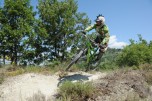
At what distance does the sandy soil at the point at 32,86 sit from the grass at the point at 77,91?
1.61 feet

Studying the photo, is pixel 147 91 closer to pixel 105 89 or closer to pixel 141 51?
pixel 105 89

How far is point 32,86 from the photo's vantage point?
1150cm

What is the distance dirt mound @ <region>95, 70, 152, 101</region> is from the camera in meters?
9.88

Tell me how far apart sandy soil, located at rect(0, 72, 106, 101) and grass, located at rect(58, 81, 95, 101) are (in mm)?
491

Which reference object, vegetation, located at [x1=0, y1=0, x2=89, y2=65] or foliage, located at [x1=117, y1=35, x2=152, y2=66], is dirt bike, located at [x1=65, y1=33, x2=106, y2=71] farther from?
foliage, located at [x1=117, y1=35, x2=152, y2=66]

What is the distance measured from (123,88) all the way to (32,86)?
3342mm

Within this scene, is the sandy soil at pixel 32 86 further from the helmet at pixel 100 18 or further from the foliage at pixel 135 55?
the foliage at pixel 135 55

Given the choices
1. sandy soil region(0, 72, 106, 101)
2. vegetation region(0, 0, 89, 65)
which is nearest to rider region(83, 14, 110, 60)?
sandy soil region(0, 72, 106, 101)

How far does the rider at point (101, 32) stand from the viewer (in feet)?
40.8

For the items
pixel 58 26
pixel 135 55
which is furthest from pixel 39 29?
pixel 135 55

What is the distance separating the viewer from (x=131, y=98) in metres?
9.42

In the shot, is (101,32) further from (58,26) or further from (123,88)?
(58,26)

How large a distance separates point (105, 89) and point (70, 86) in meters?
1.29

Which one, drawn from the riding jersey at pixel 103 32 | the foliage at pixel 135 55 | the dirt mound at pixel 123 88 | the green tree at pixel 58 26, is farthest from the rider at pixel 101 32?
the foliage at pixel 135 55
